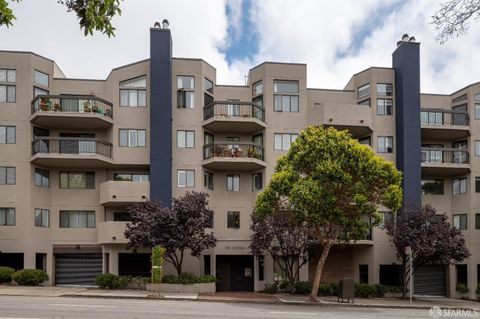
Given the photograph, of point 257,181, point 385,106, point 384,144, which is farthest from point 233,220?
point 385,106

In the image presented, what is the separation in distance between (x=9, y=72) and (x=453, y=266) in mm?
31324

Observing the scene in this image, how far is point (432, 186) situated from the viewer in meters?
37.3

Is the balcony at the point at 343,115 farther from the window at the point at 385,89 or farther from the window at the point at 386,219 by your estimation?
the window at the point at 386,219

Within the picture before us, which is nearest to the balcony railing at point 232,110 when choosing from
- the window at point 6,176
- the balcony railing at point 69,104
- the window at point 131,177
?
the window at point 131,177

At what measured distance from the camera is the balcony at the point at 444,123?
3566 cm

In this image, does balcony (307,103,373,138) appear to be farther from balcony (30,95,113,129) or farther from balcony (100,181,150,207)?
balcony (30,95,113,129)

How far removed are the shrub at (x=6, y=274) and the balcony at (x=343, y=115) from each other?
20431 mm

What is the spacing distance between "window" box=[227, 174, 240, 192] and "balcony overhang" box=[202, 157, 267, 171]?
2.16ft

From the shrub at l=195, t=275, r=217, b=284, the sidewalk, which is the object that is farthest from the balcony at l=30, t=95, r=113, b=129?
the shrub at l=195, t=275, r=217, b=284

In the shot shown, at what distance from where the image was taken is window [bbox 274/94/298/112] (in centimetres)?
3516

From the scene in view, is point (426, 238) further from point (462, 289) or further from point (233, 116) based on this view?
point (233, 116)

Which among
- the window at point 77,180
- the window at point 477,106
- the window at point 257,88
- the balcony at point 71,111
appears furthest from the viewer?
the window at point 477,106

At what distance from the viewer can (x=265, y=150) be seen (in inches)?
1371

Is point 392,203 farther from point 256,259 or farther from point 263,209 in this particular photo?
point 256,259
